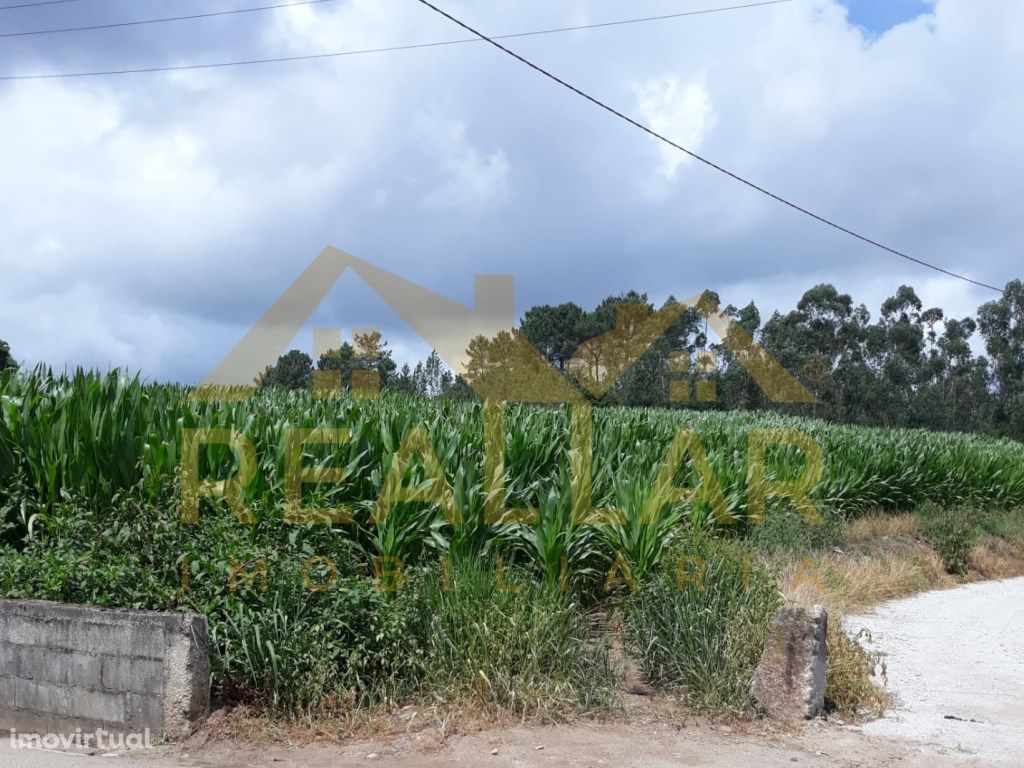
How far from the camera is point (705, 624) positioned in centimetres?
712

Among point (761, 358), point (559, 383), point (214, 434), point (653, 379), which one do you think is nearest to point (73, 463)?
point (214, 434)

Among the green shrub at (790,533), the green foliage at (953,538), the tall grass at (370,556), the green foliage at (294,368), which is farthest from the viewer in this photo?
the green foliage at (294,368)

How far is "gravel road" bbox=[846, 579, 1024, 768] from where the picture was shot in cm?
654

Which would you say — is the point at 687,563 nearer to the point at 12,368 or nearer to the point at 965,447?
the point at 12,368

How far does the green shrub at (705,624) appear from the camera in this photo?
685 centimetres

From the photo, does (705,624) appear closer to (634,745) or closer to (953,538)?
(634,745)

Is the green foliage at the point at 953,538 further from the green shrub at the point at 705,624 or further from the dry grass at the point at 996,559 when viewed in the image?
the green shrub at the point at 705,624

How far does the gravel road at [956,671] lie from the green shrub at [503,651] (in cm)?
213

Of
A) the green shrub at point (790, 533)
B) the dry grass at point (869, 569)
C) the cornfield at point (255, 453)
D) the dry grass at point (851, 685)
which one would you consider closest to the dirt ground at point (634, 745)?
the dry grass at point (851, 685)

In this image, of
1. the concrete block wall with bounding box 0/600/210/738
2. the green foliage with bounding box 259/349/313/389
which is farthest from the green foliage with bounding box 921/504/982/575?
the green foliage with bounding box 259/349/313/389

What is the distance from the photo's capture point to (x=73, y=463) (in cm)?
814

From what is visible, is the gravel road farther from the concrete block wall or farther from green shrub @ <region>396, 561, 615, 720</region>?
the concrete block wall

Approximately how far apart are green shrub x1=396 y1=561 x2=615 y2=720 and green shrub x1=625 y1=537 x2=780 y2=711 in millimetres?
549

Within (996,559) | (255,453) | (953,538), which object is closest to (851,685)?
(255,453)
